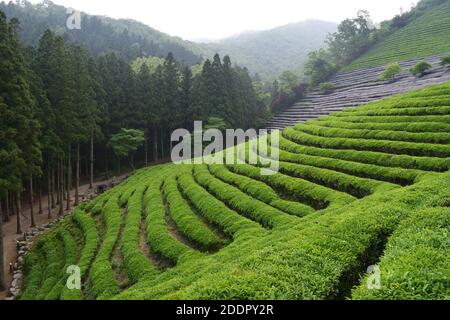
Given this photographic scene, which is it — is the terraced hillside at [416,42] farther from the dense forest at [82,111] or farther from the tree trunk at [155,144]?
the tree trunk at [155,144]

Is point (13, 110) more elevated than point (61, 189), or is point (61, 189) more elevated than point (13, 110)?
point (13, 110)

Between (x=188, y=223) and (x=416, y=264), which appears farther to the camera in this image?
(x=188, y=223)

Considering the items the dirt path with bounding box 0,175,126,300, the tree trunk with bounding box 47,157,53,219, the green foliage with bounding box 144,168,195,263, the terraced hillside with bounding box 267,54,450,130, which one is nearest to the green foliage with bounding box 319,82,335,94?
the terraced hillside with bounding box 267,54,450,130

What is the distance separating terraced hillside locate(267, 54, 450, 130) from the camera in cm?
5012

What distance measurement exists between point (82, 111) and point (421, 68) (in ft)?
143

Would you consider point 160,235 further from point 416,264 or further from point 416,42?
point 416,42

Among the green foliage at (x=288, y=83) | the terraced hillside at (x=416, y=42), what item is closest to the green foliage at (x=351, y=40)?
the terraced hillside at (x=416, y=42)

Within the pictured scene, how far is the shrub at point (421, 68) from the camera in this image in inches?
2031

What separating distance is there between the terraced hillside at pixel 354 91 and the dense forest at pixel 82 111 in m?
6.43

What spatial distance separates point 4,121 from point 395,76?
5607 centimetres

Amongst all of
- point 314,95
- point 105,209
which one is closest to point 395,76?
point 314,95

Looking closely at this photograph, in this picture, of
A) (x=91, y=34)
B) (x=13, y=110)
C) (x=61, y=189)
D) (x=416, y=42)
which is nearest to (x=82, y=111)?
(x=61, y=189)

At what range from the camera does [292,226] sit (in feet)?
47.4

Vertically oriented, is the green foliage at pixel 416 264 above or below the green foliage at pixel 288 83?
below
